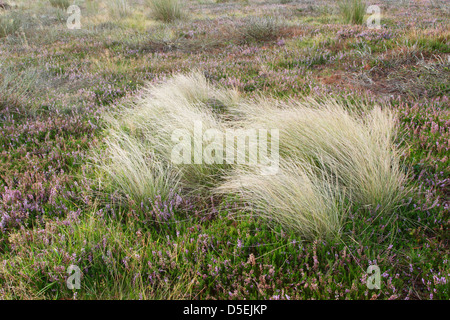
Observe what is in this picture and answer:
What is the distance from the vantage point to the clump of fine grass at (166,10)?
13773 mm

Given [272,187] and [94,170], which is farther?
Answer: [94,170]

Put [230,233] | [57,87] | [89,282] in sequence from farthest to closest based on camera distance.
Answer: [57,87] < [230,233] < [89,282]

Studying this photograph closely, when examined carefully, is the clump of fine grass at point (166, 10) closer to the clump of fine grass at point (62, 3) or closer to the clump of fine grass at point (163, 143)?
the clump of fine grass at point (62, 3)

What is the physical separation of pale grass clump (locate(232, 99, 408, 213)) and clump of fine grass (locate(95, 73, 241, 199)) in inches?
33.0

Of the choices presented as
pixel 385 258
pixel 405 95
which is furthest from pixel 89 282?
pixel 405 95

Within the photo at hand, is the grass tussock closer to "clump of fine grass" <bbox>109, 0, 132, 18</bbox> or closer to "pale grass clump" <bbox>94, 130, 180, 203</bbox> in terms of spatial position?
"pale grass clump" <bbox>94, 130, 180, 203</bbox>

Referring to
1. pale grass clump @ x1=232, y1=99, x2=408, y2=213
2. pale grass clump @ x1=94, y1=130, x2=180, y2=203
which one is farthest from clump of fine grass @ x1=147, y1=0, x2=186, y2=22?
pale grass clump @ x1=94, y1=130, x2=180, y2=203

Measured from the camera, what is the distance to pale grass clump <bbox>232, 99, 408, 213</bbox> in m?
2.64

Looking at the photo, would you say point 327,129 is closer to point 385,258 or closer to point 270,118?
point 270,118

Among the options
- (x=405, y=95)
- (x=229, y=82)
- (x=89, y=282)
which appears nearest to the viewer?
(x=89, y=282)

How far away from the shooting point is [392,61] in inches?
251
